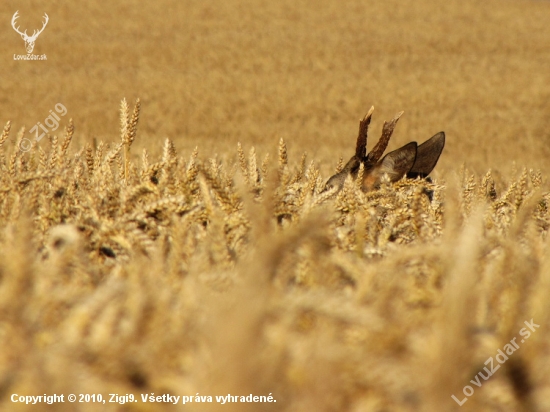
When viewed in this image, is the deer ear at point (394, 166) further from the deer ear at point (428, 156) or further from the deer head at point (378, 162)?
the deer ear at point (428, 156)

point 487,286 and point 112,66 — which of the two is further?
point 112,66

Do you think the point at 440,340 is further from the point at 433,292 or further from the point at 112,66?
the point at 112,66

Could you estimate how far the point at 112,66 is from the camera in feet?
51.6

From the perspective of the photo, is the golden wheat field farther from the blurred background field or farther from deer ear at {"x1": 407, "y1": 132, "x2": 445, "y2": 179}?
the blurred background field

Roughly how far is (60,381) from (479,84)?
15445 mm

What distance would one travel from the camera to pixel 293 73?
1556cm

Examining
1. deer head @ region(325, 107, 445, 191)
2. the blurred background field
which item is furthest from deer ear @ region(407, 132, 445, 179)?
the blurred background field

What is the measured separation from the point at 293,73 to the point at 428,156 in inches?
547

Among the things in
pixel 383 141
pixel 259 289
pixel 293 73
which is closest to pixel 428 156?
pixel 383 141

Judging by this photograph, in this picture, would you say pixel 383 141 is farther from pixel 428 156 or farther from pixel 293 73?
pixel 293 73

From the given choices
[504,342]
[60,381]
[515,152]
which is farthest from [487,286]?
[515,152]

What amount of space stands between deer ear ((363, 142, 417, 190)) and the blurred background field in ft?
22.3

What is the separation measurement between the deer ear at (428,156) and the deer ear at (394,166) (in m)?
0.15

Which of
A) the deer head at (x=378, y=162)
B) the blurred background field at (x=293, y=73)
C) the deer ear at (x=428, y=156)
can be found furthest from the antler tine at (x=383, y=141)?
the blurred background field at (x=293, y=73)
